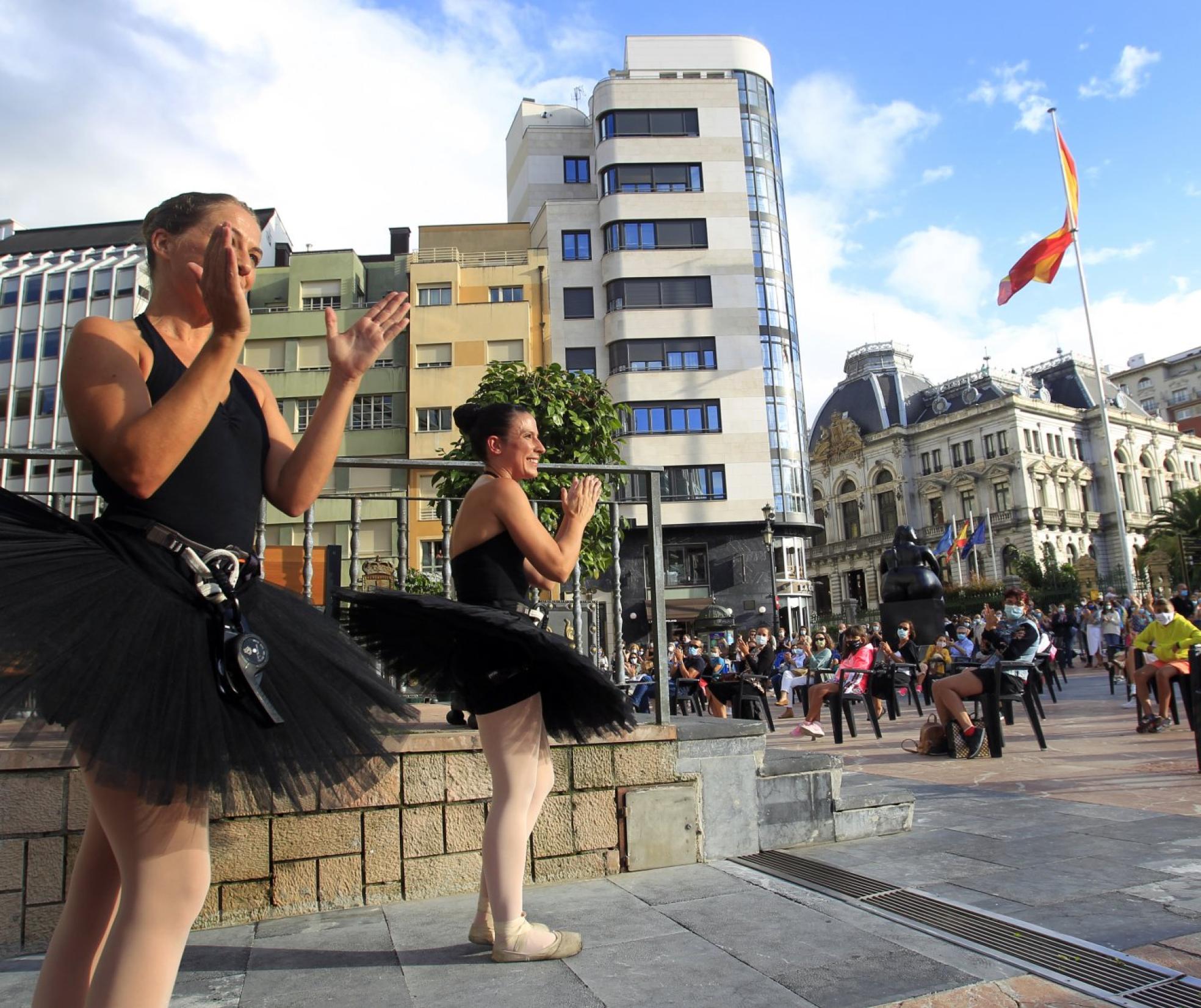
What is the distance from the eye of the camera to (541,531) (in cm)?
291

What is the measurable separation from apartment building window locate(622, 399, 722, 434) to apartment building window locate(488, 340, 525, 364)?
5809mm

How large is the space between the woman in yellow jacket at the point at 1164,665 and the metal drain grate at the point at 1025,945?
707 cm

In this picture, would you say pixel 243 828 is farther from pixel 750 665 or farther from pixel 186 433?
pixel 750 665

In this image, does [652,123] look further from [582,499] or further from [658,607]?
[582,499]

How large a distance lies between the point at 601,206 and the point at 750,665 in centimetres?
3321

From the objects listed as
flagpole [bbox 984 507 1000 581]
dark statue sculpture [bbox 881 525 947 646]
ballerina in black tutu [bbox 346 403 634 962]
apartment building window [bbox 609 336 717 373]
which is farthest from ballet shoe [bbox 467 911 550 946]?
flagpole [bbox 984 507 1000 581]

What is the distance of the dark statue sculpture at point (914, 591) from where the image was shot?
19.8 meters

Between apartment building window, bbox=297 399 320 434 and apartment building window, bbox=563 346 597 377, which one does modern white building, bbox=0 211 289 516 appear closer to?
apartment building window, bbox=297 399 320 434

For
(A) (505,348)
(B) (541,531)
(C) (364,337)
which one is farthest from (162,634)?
(A) (505,348)

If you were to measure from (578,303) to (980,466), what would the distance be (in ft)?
148

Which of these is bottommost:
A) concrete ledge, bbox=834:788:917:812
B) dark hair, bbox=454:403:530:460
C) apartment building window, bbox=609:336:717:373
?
concrete ledge, bbox=834:788:917:812

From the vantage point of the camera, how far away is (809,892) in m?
3.58

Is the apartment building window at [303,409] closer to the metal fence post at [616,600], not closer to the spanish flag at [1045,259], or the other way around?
the spanish flag at [1045,259]

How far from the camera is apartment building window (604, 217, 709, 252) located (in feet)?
141
